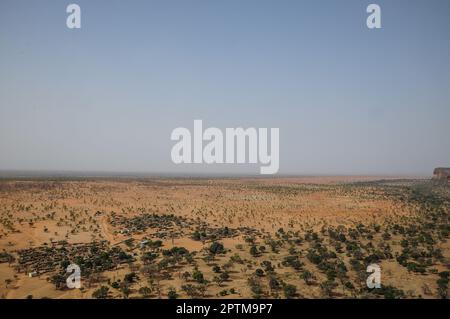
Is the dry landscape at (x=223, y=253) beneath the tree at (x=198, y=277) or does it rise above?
beneath

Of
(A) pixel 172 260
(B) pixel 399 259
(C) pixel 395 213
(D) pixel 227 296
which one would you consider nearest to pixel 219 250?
(A) pixel 172 260

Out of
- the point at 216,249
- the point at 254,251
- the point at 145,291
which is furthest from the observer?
the point at 216,249

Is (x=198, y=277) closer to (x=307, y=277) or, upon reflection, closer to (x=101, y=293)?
Result: (x=101, y=293)

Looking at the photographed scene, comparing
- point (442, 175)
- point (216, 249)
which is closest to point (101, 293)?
point (216, 249)

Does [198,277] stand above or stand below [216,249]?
above

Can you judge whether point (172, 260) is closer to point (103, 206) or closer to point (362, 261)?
point (362, 261)

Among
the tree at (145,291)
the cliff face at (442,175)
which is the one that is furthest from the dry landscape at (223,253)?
the cliff face at (442,175)

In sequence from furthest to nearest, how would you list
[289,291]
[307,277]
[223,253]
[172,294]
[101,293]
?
[223,253] < [307,277] < [289,291] < [101,293] < [172,294]

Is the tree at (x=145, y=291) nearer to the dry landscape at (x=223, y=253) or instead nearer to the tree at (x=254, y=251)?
the dry landscape at (x=223, y=253)
